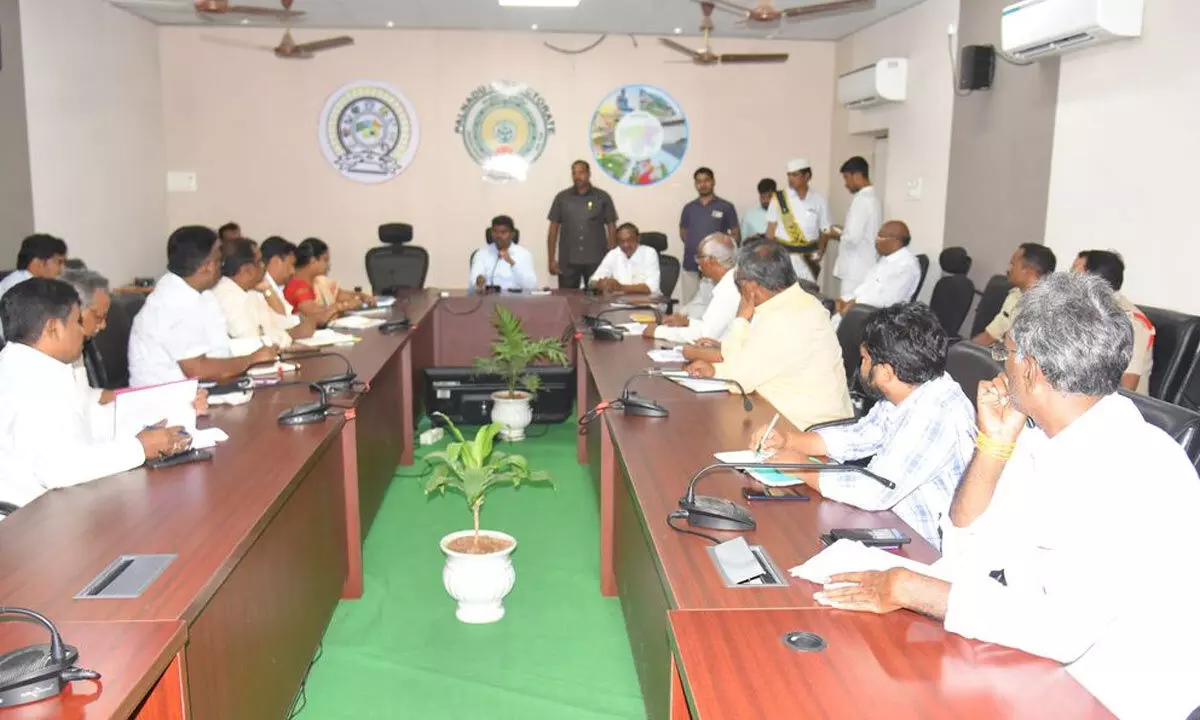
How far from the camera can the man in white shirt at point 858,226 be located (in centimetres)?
740

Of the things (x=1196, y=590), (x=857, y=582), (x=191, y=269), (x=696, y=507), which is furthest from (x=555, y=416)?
(x=1196, y=590)

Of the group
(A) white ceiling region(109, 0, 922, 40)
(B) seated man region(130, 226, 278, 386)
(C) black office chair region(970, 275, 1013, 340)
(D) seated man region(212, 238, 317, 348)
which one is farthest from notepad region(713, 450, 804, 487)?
(A) white ceiling region(109, 0, 922, 40)

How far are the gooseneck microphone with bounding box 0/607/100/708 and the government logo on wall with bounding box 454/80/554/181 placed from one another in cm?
823

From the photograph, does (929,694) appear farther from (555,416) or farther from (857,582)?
(555,416)

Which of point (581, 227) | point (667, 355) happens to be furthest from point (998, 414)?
point (581, 227)

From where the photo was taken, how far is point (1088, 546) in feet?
4.72

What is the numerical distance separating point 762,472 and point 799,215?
6512 mm

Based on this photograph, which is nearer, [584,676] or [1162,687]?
[1162,687]

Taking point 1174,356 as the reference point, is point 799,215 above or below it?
above

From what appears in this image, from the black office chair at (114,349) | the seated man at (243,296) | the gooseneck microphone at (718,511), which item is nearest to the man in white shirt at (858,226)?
the seated man at (243,296)

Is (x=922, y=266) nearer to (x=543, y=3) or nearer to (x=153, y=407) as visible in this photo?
(x=543, y=3)

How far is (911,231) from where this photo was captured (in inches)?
294

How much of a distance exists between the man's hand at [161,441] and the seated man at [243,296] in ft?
5.65

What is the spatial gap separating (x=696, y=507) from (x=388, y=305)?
4.64 meters
